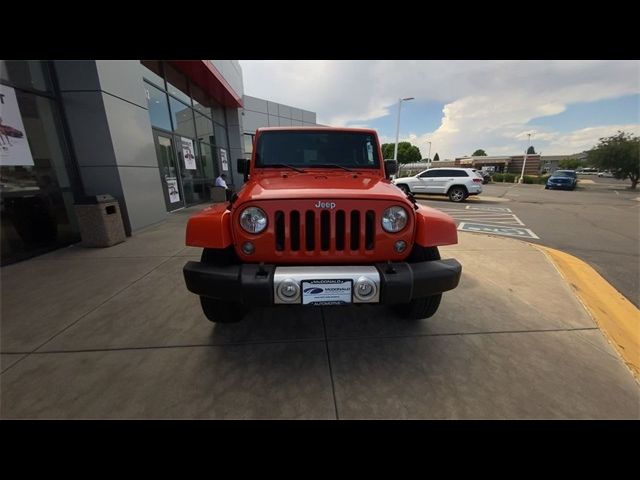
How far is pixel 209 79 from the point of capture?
9.88 meters

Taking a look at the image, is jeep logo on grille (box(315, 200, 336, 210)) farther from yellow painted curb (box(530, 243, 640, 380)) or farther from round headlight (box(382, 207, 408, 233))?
yellow painted curb (box(530, 243, 640, 380))

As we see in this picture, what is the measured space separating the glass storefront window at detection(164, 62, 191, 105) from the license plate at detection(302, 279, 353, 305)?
9.69 meters

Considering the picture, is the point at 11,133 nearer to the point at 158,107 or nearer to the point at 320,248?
the point at 158,107

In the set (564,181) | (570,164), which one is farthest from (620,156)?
(570,164)

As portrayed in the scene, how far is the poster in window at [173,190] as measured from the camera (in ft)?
27.3

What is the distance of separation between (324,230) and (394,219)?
54 centimetres

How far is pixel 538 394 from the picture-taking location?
71.3 inches

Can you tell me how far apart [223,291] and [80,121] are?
6.01 meters

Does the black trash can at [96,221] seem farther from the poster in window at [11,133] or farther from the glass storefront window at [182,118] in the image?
the glass storefront window at [182,118]

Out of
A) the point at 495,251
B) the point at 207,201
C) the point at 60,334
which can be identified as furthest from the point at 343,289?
the point at 207,201
